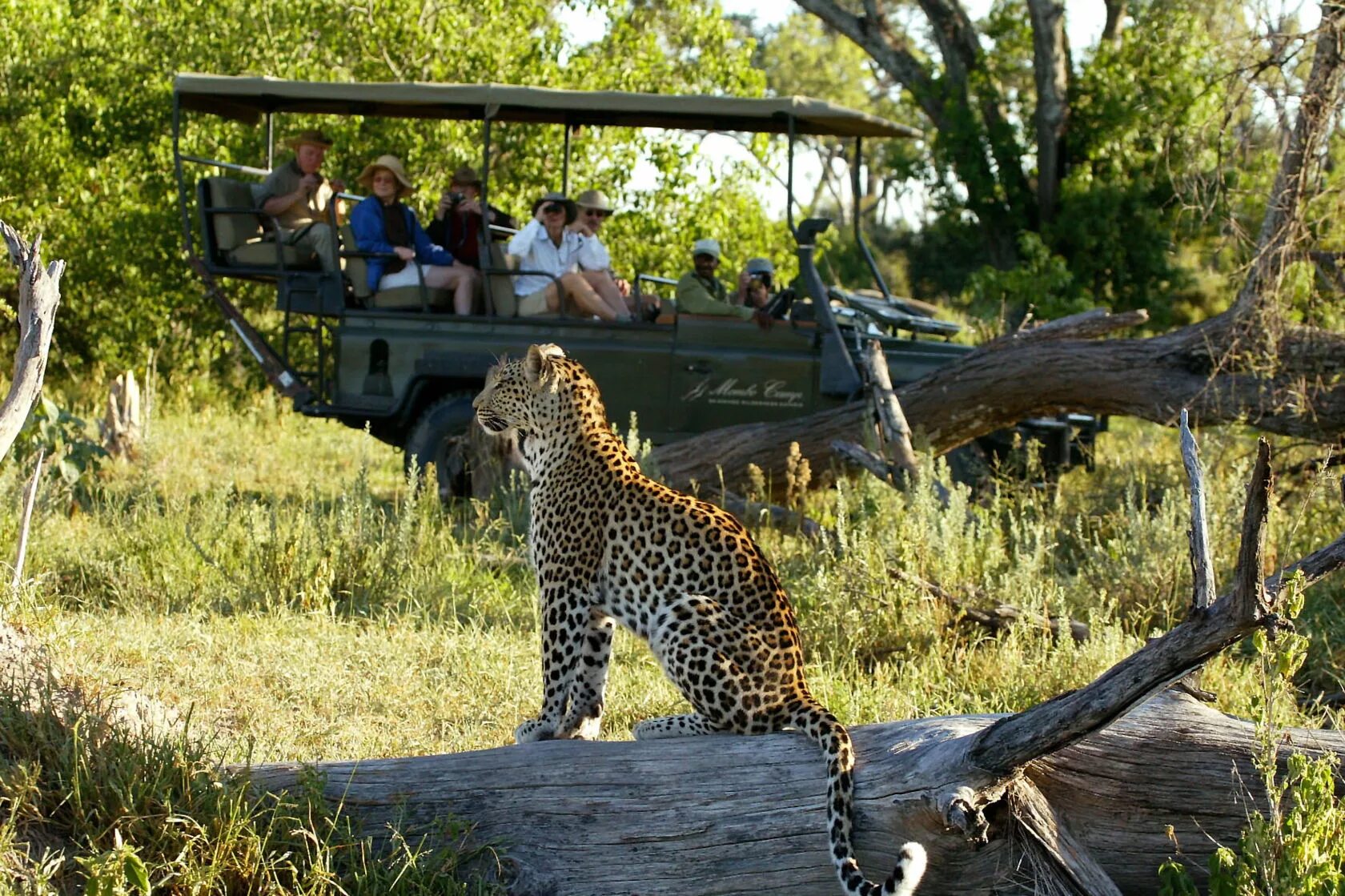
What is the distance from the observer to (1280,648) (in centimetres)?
360

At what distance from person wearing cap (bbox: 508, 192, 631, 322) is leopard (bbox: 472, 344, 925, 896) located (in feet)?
15.6

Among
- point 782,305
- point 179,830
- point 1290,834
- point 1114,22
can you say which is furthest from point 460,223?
point 1114,22

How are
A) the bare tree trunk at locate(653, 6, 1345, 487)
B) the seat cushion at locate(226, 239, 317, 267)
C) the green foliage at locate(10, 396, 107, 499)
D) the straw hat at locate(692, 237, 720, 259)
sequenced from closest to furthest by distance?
1. the bare tree trunk at locate(653, 6, 1345, 487)
2. the green foliage at locate(10, 396, 107, 499)
3. the seat cushion at locate(226, 239, 317, 267)
4. the straw hat at locate(692, 237, 720, 259)

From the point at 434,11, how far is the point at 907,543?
31.1ft

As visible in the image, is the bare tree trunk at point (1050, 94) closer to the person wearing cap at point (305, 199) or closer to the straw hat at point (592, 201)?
the straw hat at point (592, 201)

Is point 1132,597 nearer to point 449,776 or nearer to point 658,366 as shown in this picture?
point 658,366

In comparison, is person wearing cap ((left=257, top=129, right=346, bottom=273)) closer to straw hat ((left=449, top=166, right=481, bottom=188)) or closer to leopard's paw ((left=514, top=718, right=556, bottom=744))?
straw hat ((left=449, top=166, right=481, bottom=188))

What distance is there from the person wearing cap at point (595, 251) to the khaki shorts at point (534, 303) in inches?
16.0

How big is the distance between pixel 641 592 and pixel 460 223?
6.85m

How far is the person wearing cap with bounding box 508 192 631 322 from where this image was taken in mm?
10547

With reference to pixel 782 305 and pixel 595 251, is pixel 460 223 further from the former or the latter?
pixel 782 305

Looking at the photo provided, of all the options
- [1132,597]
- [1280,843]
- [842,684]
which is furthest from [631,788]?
[1132,597]

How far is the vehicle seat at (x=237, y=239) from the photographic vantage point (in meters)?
10.9

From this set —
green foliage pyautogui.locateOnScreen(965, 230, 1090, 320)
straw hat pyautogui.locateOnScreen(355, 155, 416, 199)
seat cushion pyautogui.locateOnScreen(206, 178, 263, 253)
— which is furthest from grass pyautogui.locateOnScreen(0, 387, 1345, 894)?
green foliage pyautogui.locateOnScreen(965, 230, 1090, 320)
